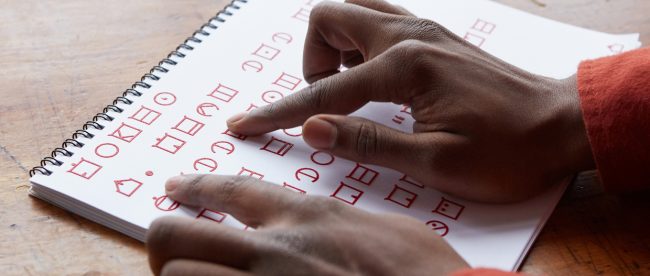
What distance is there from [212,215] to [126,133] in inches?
7.1

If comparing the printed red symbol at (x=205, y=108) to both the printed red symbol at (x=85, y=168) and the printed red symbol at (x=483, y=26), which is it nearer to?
the printed red symbol at (x=85, y=168)

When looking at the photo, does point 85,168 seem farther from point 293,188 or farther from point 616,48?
point 616,48

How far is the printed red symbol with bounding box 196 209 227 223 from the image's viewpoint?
843 mm

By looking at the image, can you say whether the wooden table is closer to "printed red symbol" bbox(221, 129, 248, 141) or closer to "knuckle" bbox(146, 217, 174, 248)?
"knuckle" bbox(146, 217, 174, 248)

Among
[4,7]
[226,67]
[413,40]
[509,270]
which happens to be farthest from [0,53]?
[509,270]

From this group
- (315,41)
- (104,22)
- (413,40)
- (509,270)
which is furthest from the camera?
(104,22)

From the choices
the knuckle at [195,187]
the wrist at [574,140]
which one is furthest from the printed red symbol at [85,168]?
the wrist at [574,140]

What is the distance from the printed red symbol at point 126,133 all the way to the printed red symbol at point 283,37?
27cm

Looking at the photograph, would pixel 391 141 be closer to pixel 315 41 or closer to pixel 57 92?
pixel 315 41

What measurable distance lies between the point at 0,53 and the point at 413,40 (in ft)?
1.85

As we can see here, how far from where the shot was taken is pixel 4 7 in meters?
1.19

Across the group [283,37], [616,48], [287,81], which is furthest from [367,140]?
[616,48]

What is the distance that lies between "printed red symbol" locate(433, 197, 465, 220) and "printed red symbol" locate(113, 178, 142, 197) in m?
0.33

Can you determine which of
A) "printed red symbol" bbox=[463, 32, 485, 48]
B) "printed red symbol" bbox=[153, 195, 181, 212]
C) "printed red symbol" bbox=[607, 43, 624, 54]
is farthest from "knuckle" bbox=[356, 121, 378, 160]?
"printed red symbol" bbox=[607, 43, 624, 54]
